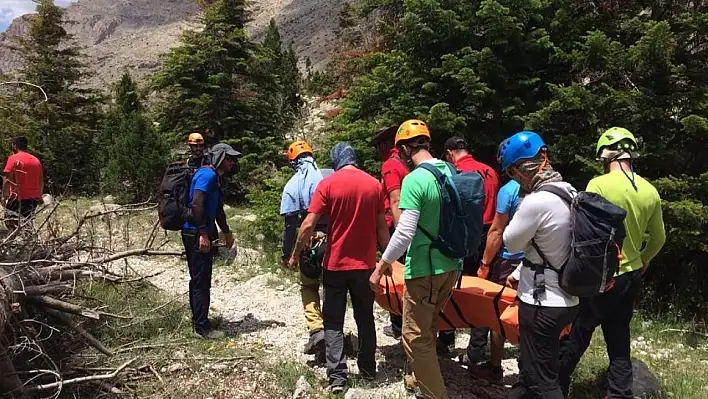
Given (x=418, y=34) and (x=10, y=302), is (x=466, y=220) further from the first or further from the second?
(x=418, y=34)

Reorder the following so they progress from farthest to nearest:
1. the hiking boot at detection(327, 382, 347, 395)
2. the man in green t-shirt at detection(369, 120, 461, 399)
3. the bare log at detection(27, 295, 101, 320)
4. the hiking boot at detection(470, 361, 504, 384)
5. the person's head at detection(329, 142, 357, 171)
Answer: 1. the hiking boot at detection(470, 361, 504, 384)
2. the person's head at detection(329, 142, 357, 171)
3. the bare log at detection(27, 295, 101, 320)
4. the hiking boot at detection(327, 382, 347, 395)
5. the man in green t-shirt at detection(369, 120, 461, 399)

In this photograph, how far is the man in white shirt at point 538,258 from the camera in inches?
125

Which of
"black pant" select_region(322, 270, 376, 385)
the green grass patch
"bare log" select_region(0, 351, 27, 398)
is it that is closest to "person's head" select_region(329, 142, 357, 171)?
"black pant" select_region(322, 270, 376, 385)

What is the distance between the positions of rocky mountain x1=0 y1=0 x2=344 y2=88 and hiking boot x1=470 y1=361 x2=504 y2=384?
3516cm

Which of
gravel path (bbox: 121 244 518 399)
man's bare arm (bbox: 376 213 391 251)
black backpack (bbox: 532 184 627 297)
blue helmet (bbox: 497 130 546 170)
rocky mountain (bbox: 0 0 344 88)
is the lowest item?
gravel path (bbox: 121 244 518 399)

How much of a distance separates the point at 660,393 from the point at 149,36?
356ft

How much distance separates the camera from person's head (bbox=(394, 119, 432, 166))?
3939mm

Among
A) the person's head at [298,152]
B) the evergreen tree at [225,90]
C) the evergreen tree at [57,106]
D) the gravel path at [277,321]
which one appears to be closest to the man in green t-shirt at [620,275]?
the gravel path at [277,321]

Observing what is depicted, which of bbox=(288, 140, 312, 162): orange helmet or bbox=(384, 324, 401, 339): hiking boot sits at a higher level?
bbox=(288, 140, 312, 162): orange helmet

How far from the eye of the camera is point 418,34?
810 cm

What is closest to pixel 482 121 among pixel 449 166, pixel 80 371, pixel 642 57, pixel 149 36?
pixel 642 57

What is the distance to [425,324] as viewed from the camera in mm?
3900

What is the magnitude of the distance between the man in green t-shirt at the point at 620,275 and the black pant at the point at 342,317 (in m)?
1.57

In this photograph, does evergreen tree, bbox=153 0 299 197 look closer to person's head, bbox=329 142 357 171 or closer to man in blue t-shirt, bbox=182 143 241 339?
man in blue t-shirt, bbox=182 143 241 339
